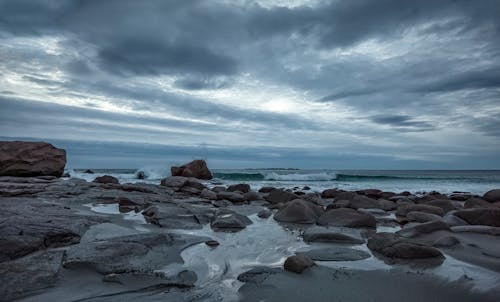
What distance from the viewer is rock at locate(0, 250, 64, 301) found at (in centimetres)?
229

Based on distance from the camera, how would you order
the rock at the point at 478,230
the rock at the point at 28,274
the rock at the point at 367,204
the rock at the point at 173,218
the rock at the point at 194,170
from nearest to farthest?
the rock at the point at 28,274
the rock at the point at 478,230
the rock at the point at 173,218
the rock at the point at 367,204
the rock at the point at 194,170

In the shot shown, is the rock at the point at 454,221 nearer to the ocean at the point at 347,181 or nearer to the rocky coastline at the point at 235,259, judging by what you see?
the rocky coastline at the point at 235,259

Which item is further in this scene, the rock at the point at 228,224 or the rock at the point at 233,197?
the rock at the point at 233,197

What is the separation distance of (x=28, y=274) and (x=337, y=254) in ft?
10.2

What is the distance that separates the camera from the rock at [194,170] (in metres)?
24.2

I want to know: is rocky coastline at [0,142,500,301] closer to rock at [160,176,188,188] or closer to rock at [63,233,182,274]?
rock at [63,233,182,274]

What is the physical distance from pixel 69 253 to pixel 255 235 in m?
2.66

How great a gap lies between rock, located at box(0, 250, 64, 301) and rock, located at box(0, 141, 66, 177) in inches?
662

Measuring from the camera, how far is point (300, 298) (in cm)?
246

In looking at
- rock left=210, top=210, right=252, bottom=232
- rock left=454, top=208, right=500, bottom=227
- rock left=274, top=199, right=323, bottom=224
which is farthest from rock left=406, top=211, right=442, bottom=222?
rock left=210, top=210, right=252, bottom=232

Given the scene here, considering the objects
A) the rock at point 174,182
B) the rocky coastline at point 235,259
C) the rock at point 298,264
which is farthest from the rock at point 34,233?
the rock at point 174,182

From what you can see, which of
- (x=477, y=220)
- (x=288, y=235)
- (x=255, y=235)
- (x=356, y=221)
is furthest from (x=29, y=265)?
(x=477, y=220)

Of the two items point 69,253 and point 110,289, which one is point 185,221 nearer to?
point 69,253

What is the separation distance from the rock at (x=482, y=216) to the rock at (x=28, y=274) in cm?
672
